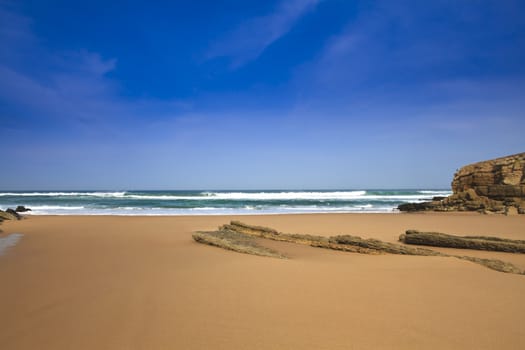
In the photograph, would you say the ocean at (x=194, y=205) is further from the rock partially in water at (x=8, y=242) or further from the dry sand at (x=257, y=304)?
the dry sand at (x=257, y=304)

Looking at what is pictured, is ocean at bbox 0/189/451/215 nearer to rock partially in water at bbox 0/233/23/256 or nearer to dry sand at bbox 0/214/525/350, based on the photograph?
rock partially in water at bbox 0/233/23/256

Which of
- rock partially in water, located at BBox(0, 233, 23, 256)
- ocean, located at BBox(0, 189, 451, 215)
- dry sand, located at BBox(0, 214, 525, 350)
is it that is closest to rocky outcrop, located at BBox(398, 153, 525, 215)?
ocean, located at BBox(0, 189, 451, 215)

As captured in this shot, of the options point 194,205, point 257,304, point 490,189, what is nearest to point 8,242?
point 257,304

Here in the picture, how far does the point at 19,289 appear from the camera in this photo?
3.73 meters

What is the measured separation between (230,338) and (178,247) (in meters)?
4.55

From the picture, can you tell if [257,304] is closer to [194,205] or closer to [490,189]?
[490,189]

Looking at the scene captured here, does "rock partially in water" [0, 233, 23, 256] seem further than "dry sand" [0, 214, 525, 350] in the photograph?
Yes

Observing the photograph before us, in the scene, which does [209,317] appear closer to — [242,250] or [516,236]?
[242,250]

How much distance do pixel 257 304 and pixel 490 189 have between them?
23765 mm

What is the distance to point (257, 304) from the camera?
10.4ft

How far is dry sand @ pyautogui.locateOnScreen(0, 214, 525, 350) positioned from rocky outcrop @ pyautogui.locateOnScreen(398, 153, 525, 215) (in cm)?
1817

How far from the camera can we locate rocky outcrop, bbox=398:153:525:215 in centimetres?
1922

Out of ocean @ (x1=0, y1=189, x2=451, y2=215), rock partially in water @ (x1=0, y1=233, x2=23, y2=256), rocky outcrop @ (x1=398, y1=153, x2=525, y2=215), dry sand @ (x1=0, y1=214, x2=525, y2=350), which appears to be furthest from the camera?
ocean @ (x1=0, y1=189, x2=451, y2=215)

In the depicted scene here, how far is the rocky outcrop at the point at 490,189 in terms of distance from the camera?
757 inches
